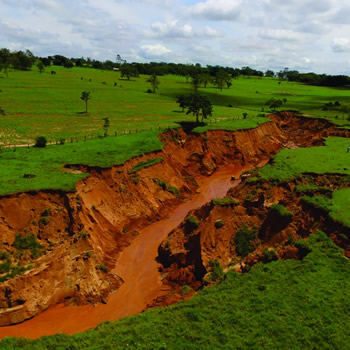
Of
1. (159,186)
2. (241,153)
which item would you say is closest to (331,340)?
(159,186)

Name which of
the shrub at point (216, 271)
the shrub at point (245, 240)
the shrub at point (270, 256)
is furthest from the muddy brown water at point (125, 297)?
the shrub at point (270, 256)

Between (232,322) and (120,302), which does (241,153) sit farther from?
(232,322)

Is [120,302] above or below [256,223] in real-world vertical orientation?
below

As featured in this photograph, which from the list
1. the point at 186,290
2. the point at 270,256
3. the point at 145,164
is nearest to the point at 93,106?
the point at 145,164

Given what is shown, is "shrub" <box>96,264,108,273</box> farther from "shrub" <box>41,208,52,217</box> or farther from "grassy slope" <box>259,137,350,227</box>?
"grassy slope" <box>259,137,350,227</box>

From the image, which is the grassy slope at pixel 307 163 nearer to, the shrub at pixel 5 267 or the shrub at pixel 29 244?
the shrub at pixel 29 244
